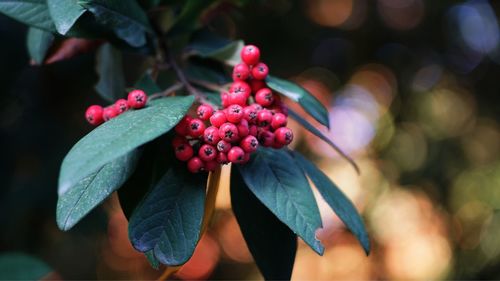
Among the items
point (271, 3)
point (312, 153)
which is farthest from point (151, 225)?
point (312, 153)

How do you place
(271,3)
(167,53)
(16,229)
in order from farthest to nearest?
(271,3)
(16,229)
(167,53)

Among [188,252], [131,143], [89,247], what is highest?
[131,143]

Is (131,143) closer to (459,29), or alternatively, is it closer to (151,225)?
(151,225)

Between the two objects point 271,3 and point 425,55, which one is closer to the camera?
point 271,3

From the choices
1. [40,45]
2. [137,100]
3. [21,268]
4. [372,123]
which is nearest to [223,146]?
[137,100]

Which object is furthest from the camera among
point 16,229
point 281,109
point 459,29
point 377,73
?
point 377,73

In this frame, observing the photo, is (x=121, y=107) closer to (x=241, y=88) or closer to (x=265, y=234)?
(x=241, y=88)

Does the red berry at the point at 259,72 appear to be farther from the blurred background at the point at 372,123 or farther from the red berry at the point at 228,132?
the blurred background at the point at 372,123

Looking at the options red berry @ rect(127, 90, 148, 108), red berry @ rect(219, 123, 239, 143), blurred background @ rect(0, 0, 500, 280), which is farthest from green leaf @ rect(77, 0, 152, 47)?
blurred background @ rect(0, 0, 500, 280)
